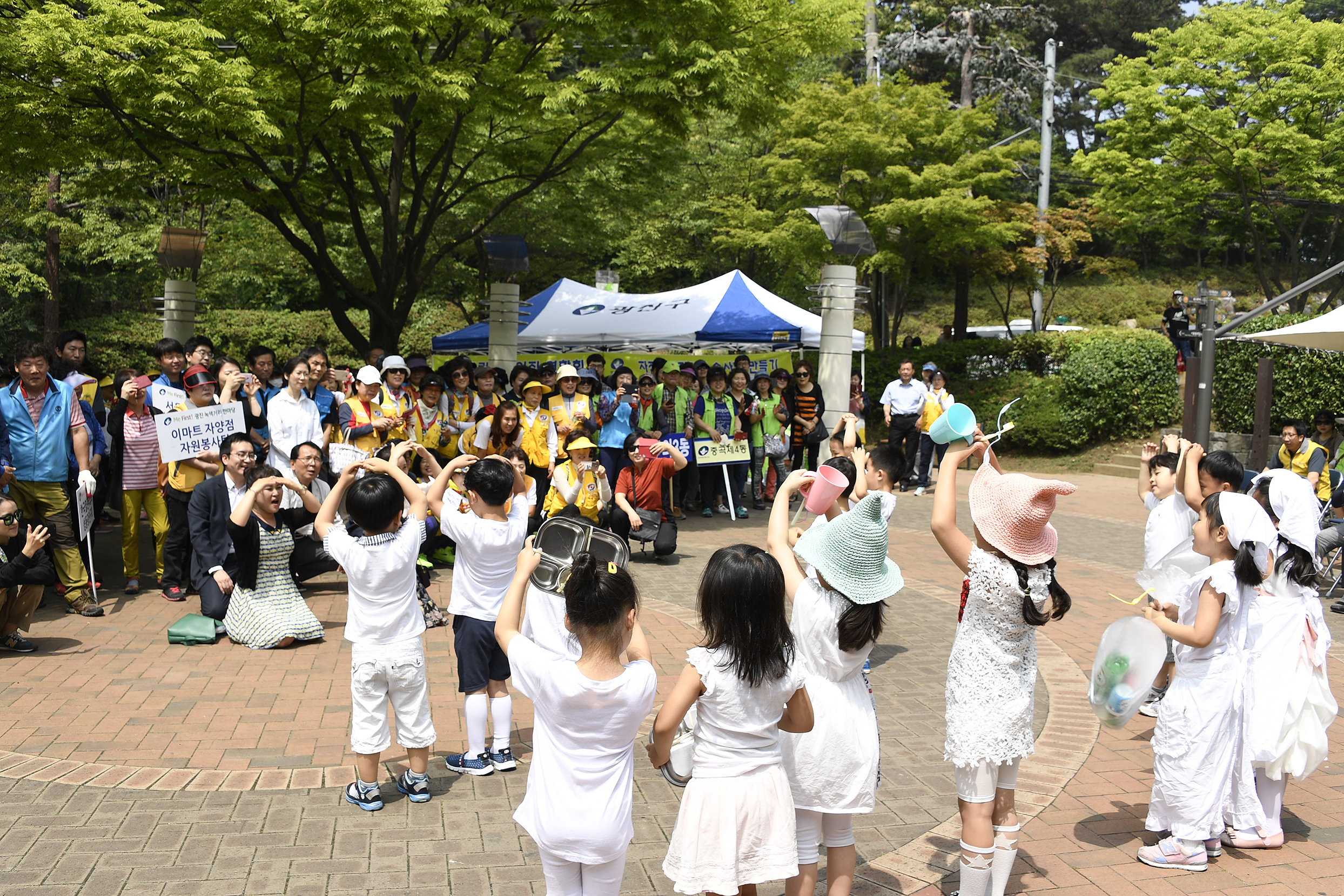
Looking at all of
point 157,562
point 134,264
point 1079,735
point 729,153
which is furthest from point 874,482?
point 134,264

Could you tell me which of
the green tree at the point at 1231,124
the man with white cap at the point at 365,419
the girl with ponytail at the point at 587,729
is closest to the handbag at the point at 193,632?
the man with white cap at the point at 365,419

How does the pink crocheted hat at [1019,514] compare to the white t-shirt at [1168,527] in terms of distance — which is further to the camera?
the white t-shirt at [1168,527]

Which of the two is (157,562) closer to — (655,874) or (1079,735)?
(655,874)

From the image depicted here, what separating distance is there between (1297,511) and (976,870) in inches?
92.5

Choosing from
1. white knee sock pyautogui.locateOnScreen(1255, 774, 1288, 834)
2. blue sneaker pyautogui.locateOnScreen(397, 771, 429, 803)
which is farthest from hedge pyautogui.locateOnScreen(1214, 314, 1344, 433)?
blue sneaker pyautogui.locateOnScreen(397, 771, 429, 803)

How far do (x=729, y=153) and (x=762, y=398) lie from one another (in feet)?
44.4

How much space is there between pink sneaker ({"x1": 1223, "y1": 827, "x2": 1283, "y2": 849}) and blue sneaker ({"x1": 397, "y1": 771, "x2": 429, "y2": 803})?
3570mm

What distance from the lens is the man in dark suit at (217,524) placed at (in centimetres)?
721

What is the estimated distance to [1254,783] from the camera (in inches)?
180

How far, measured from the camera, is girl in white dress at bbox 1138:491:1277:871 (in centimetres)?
432

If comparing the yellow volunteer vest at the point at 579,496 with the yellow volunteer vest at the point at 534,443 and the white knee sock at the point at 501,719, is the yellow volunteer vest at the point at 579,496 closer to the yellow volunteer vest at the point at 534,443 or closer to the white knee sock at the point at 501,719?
the yellow volunteer vest at the point at 534,443

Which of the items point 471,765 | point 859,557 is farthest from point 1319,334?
point 471,765

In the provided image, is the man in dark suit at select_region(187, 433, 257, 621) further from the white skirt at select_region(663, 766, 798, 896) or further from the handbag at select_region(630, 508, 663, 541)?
the white skirt at select_region(663, 766, 798, 896)

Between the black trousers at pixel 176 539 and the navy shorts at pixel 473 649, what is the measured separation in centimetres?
425
